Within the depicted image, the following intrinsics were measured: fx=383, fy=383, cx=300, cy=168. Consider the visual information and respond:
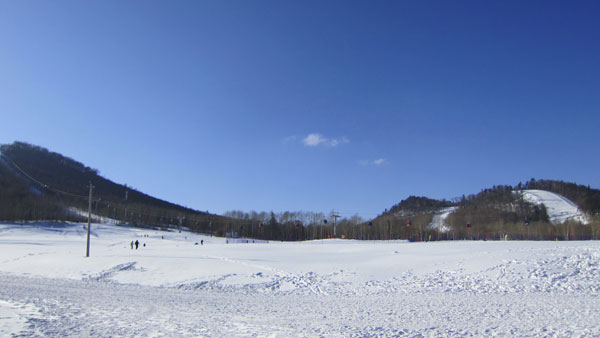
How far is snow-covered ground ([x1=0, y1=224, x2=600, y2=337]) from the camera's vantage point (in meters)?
12.0

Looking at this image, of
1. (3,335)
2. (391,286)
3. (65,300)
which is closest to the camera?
(3,335)

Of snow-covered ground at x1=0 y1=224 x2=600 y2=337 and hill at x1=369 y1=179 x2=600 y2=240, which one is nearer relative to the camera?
snow-covered ground at x1=0 y1=224 x2=600 y2=337

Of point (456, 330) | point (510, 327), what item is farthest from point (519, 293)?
point (456, 330)

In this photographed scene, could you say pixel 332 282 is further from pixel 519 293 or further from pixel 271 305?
pixel 519 293

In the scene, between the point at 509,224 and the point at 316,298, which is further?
the point at 509,224

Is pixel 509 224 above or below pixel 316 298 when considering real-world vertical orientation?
above

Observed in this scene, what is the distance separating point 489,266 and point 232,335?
926 inches

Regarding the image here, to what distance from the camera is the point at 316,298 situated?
2094 cm

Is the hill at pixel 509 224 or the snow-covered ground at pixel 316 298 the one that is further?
the hill at pixel 509 224

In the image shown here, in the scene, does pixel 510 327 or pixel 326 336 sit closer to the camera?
pixel 326 336

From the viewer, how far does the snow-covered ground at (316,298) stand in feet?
39.4

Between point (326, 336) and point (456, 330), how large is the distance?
4.29 meters

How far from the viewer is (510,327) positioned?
12609 millimetres

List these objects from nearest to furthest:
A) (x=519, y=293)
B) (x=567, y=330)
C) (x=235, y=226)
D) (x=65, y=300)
Result: (x=567, y=330), (x=65, y=300), (x=519, y=293), (x=235, y=226)
